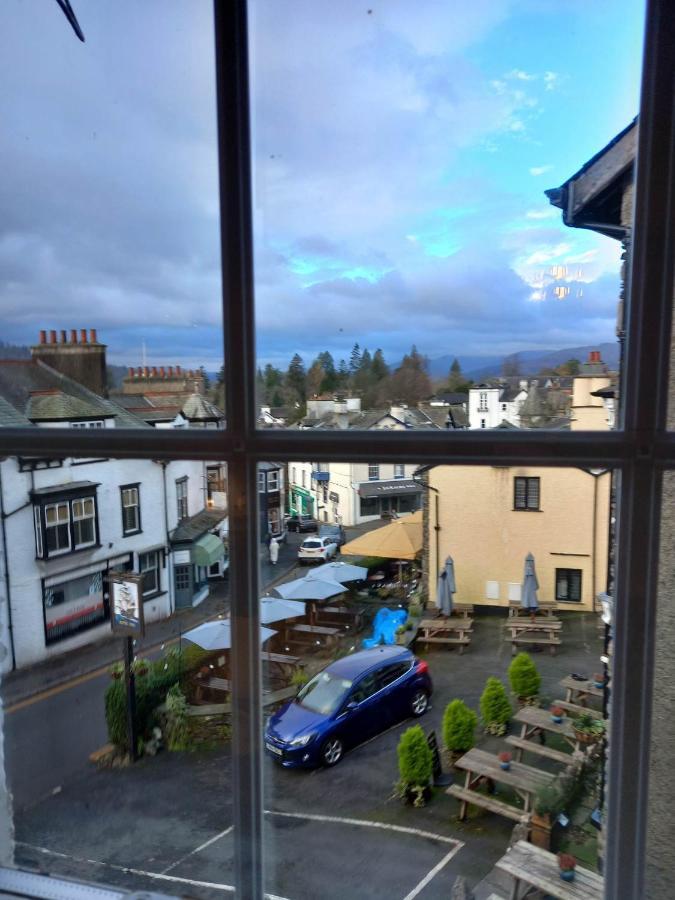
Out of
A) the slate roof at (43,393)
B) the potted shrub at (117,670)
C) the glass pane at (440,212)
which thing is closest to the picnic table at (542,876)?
the glass pane at (440,212)

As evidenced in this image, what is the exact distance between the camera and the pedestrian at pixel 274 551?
1.29 m

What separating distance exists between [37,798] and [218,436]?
103 cm

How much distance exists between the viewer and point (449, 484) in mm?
1197

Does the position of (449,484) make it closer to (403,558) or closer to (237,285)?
(403,558)

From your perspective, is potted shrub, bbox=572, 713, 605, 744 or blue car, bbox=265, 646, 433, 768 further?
blue car, bbox=265, 646, 433, 768

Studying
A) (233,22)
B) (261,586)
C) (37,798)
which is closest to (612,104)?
(233,22)

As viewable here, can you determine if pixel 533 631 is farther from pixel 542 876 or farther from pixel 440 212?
pixel 440 212

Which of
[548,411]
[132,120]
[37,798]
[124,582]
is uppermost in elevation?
[132,120]

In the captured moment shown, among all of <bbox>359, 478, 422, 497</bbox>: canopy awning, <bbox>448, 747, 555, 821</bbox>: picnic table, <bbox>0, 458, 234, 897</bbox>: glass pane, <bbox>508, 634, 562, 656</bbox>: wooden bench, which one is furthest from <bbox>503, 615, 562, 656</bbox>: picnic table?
<bbox>0, 458, 234, 897</bbox>: glass pane

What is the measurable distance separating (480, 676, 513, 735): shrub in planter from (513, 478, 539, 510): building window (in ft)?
1.20

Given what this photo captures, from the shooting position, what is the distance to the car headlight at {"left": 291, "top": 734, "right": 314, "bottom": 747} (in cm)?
130

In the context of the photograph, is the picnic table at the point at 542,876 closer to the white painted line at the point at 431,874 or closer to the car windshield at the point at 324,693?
the white painted line at the point at 431,874

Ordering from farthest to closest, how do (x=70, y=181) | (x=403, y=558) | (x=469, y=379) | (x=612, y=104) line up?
(x=70, y=181), (x=403, y=558), (x=469, y=379), (x=612, y=104)

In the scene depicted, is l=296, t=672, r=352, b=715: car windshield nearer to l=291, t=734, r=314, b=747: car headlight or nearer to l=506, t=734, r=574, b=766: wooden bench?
l=291, t=734, r=314, b=747: car headlight
